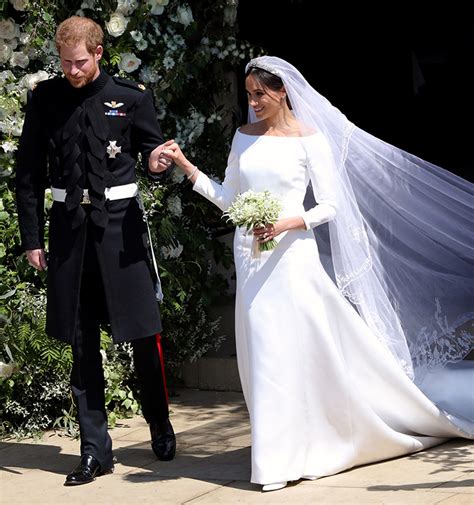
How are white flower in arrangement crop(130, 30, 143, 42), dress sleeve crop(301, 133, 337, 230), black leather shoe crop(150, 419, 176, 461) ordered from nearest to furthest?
1. dress sleeve crop(301, 133, 337, 230)
2. black leather shoe crop(150, 419, 176, 461)
3. white flower in arrangement crop(130, 30, 143, 42)

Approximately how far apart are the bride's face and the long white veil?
24 centimetres

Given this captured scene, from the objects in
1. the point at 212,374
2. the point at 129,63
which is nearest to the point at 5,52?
the point at 129,63

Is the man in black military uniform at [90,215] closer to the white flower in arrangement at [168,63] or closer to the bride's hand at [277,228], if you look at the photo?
the bride's hand at [277,228]

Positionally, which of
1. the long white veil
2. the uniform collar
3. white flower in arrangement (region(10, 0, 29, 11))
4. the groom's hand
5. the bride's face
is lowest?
the long white veil

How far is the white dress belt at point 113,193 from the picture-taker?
577 centimetres

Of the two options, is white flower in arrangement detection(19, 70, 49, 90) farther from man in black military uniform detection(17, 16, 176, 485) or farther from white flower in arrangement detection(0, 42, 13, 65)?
man in black military uniform detection(17, 16, 176, 485)

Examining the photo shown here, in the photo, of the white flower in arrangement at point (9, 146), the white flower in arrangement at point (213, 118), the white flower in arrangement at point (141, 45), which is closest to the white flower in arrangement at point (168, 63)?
the white flower in arrangement at point (141, 45)

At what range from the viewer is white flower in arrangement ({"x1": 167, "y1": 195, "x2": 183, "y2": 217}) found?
24.9 feet

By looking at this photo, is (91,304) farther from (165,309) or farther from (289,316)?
(165,309)

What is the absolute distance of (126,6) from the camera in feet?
24.2

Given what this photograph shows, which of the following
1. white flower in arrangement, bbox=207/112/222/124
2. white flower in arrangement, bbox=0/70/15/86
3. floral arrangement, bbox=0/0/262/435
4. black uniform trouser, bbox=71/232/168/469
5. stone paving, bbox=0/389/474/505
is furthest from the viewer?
white flower in arrangement, bbox=207/112/222/124

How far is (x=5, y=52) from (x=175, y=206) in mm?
1298

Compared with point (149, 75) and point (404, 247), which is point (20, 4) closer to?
point (149, 75)

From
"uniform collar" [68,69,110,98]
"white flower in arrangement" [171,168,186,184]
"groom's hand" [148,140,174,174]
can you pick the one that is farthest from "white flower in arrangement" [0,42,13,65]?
"groom's hand" [148,140,174,174]
